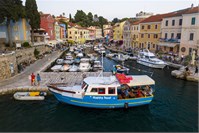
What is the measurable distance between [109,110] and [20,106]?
9.31 meters

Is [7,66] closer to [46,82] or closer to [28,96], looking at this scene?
[46,82]

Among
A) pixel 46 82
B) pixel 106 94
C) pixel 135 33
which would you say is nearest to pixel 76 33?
pixel 135 33

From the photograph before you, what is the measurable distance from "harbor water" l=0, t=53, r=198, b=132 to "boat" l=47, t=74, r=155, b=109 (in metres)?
0.76

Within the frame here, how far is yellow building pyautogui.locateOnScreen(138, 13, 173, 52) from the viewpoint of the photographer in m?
47.3

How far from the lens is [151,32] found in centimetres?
4997

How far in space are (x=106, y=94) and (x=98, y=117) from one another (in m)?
2.29

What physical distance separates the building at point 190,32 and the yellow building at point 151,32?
10583mm

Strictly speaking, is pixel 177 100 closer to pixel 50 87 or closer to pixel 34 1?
pixel 50 87

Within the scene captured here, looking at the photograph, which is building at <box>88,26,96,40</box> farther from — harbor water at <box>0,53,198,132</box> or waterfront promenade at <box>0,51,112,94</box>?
harbor water at <box>0,53,198,132</box>

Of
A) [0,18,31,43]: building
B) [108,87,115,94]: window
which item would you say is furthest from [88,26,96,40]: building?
[108,87,115,94]: window

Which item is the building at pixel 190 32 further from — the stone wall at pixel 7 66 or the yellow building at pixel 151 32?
the stone wall at pixel 7 66

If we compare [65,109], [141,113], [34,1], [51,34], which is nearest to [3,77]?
[65,109]

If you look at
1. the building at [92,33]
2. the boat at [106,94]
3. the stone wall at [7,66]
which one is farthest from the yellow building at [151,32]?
the building at [92,33]

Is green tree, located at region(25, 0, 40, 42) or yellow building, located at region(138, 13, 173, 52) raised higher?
green tree, located at region(25, 0, 40, 42)
